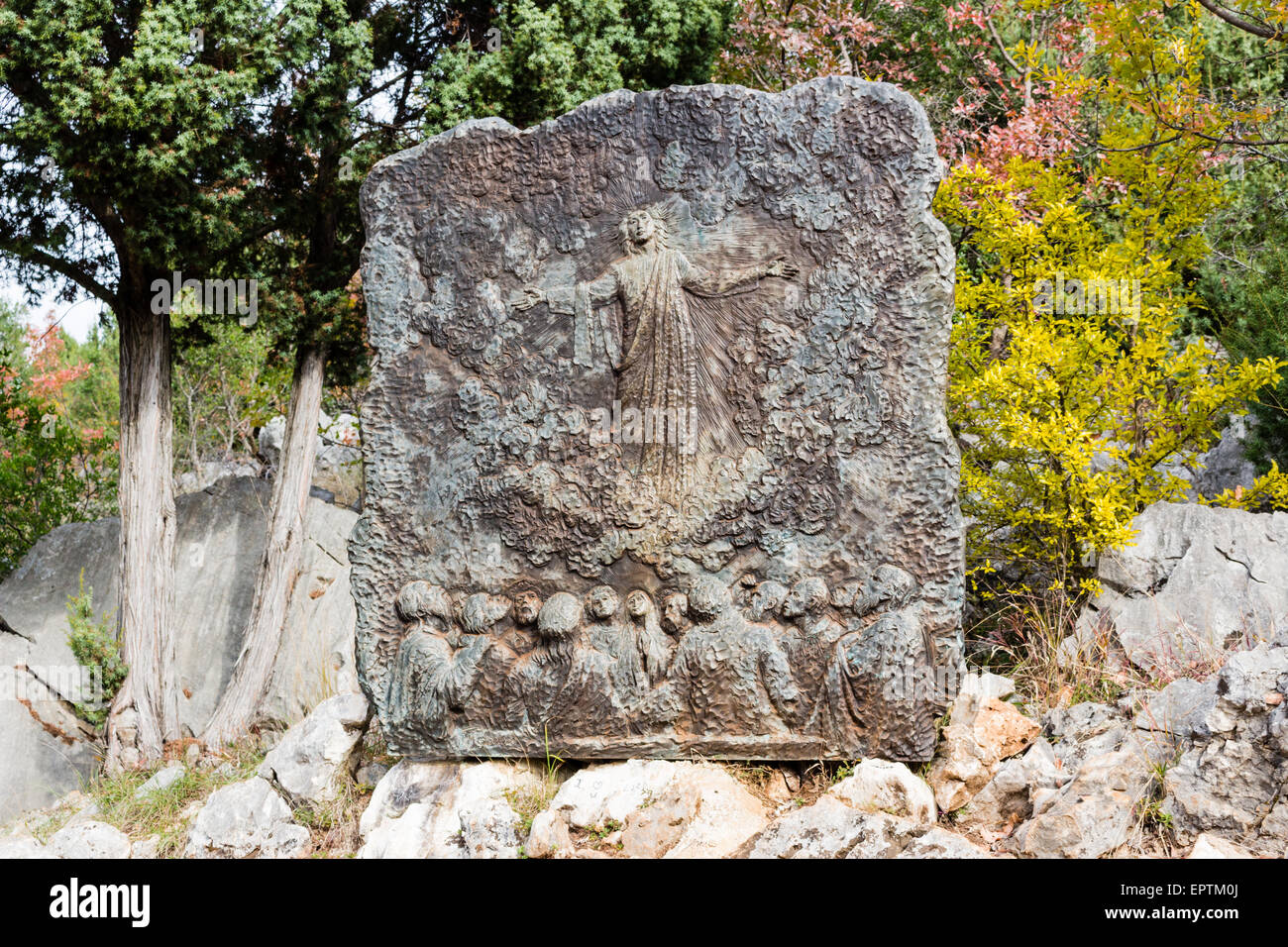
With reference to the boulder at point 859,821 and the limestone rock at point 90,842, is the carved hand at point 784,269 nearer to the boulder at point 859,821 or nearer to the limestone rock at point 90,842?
the boulder at point 859,821

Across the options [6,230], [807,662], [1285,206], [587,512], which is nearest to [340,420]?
[6,230]

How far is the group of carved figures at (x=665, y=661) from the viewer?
4.34 metres

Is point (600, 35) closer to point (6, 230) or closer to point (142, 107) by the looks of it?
point (142, 107)

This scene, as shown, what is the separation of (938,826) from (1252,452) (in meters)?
3.54

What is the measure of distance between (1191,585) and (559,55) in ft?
14.6

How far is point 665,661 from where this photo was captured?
4449 mm

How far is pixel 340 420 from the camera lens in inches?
412

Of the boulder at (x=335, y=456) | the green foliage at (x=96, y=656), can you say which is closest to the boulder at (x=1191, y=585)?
the green foliage at (x=96, y=656)

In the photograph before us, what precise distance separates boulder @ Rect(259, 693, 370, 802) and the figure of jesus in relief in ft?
6.04

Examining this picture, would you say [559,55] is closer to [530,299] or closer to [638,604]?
[530,299]

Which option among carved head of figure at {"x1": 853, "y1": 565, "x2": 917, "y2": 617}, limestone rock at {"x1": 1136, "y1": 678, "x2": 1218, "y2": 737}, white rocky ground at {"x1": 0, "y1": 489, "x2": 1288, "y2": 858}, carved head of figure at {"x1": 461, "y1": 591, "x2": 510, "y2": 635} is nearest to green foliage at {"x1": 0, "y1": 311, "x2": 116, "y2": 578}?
white rocky ground at {"x1": 0, "y1": 489, "x2": 1288, "y2": 858}

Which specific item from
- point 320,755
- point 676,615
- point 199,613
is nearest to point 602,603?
point 676,615

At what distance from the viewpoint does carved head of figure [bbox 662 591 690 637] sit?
446 centimetres

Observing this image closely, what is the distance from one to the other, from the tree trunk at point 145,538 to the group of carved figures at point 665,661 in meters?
2.42
